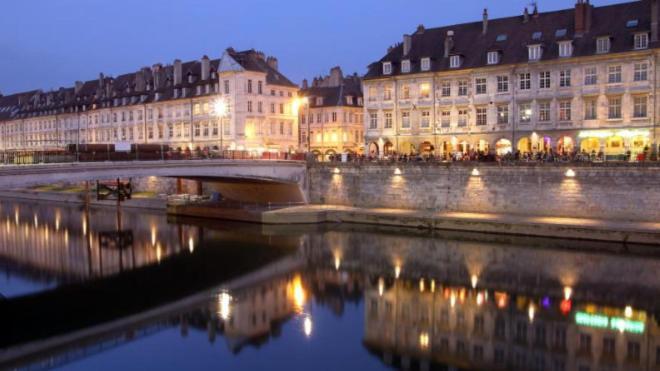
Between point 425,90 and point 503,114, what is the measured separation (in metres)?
7.12

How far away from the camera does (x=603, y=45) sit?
45469 millimetres

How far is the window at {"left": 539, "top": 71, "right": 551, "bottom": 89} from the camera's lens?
157 feet

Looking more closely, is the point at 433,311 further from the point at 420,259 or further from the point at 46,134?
the point at 46,134

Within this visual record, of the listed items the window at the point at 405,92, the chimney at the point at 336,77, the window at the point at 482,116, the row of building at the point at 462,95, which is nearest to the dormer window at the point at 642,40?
the row of building at the point at 462,95

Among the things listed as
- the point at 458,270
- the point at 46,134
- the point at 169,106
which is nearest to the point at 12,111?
the point at 46,134

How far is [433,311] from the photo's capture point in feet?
79.9

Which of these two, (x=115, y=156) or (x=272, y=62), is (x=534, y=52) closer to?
(x=115, y=156)

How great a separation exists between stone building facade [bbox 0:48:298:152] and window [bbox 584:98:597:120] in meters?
27.0

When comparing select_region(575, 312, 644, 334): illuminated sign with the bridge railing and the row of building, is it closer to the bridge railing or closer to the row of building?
the row of building

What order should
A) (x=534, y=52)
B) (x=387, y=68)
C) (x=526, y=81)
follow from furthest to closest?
(x=387, y=68) → (x=526, y=81) → (x=534, y=52)

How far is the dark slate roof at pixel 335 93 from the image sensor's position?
2889 inches

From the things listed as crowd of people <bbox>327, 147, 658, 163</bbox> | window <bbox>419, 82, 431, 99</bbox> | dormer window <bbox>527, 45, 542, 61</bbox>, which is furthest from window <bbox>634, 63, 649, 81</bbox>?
window <bbox>419, 82, 431, 99</bbox>

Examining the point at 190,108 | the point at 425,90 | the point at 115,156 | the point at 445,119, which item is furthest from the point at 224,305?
the point at 190,108

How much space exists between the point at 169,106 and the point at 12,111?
50102 millimetres
